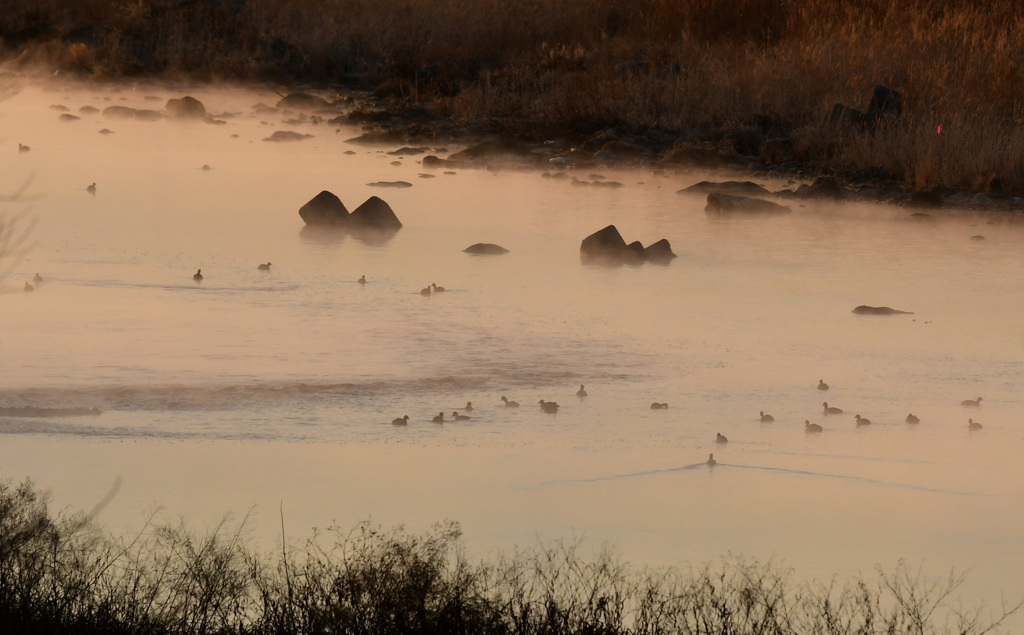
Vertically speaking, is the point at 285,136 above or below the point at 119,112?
below

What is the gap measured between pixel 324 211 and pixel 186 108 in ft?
28.9

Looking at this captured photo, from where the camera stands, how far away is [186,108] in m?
20.9

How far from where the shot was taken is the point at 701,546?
5.66 metres

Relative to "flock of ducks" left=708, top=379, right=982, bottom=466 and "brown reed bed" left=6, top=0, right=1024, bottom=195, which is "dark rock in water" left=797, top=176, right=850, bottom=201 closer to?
"brown reed bed" left=6, top=0, right=1024, bottom=195

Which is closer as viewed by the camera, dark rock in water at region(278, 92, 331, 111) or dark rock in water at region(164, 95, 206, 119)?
dark rock in water at region(164, 95, 206, 119)

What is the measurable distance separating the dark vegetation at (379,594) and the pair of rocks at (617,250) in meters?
6.20

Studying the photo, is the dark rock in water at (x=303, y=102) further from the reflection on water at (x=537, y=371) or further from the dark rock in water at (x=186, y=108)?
the reflection on water at (x=537, y=371)

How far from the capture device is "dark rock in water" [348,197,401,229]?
41.4 ft

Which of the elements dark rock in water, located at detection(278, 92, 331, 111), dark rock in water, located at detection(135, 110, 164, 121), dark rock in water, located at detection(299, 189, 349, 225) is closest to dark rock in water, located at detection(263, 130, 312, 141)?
dark rock in water, located at detection(135, 110, 164, 121)

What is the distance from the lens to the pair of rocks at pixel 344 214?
12.6 meters

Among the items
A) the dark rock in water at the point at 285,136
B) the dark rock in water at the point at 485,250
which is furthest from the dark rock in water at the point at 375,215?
the dark rock in water at the point at 285,136

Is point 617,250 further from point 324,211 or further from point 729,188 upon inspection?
point 729,188

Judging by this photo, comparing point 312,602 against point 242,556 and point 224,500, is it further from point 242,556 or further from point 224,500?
point 224,500

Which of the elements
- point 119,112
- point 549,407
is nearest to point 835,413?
point 549,407
